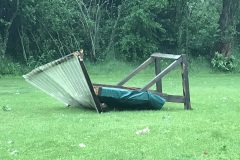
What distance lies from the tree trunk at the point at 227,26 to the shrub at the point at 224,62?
0.63m

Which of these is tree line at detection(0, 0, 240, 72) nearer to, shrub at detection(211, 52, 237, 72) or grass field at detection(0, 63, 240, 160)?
shrub at detection(211, 52, 237, 72)

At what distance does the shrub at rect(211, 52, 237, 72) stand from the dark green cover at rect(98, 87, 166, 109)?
1709cm

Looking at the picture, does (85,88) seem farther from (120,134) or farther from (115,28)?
(115,28)

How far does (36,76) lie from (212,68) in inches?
717

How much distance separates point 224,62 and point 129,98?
58.2 ft

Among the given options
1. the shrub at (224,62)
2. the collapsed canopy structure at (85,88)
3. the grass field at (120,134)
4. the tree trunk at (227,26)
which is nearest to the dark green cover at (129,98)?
the collapsed canopy structure at (85,88)

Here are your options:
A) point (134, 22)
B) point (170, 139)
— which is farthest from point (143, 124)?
point (134, 22)

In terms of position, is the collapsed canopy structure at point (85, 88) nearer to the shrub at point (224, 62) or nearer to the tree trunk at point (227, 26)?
the shrub at point (224, 62)

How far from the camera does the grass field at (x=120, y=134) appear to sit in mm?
5871

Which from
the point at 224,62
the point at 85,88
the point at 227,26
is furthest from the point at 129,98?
the point at 227,26

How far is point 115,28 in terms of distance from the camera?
93.2 feet

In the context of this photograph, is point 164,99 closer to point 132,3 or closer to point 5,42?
point 5,42

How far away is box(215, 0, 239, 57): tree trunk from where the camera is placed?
27219 millimetres

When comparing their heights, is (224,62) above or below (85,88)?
below
